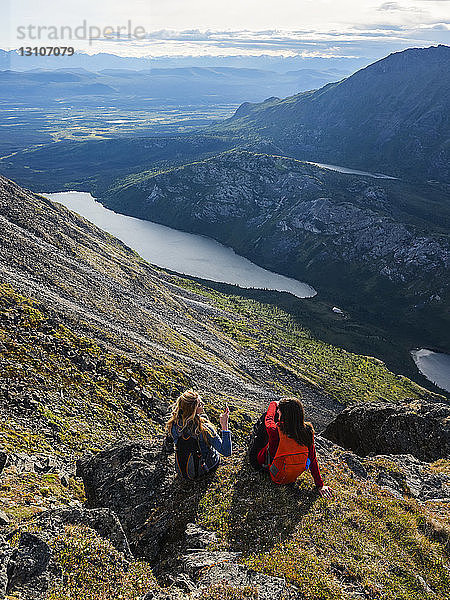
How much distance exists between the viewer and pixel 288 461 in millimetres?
14281

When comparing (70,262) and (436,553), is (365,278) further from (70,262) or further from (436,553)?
(436,553)

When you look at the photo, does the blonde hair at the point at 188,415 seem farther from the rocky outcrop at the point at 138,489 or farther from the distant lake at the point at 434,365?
the distant lake at the point at 434,365

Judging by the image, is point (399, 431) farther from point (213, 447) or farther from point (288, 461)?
point (213, 447)

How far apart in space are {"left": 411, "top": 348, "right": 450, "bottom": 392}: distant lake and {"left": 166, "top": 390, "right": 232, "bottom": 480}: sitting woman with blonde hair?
123346mm

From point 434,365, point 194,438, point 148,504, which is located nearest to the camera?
point 194,438

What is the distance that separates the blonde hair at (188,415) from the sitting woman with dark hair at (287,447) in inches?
95.1

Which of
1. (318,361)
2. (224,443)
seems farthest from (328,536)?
(318,361)

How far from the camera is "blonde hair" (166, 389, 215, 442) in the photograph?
13969 millimetres

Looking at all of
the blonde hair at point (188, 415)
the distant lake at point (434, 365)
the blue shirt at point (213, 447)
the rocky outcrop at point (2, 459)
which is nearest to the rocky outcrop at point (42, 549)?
the blonde hair at point (188, 415)

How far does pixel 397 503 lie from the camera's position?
1595 centimetres

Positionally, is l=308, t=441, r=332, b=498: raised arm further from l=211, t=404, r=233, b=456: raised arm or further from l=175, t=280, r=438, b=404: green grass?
l=175, t=280, r=438, b=404: green grass

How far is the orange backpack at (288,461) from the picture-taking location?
14.0 metres

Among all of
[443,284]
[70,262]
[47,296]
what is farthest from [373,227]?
[47,296]

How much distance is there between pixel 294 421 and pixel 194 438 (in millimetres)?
3644
